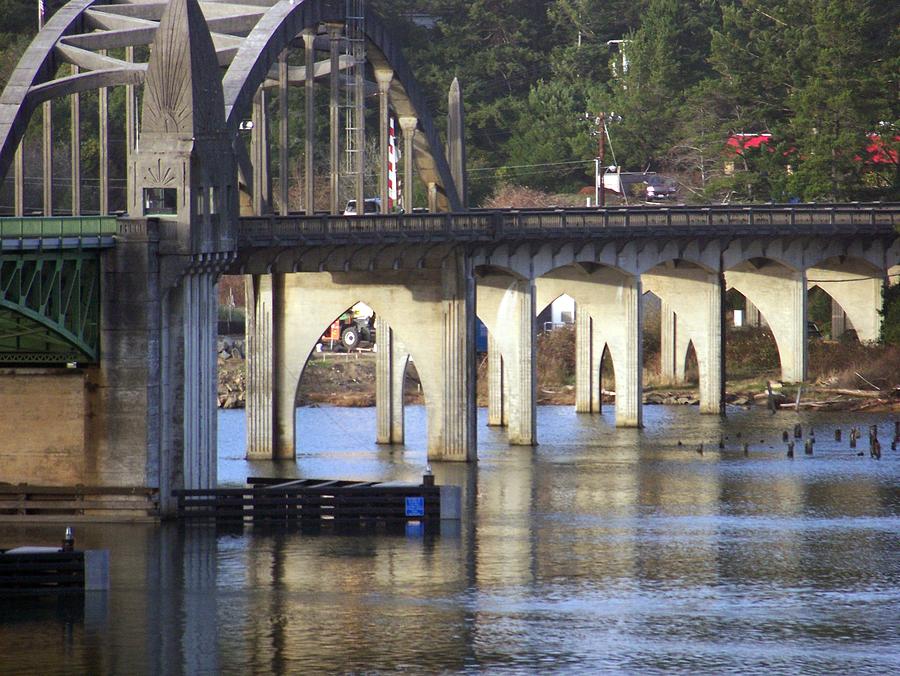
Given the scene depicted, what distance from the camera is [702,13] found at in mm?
180875

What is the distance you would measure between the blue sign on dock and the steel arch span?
15.0 meters

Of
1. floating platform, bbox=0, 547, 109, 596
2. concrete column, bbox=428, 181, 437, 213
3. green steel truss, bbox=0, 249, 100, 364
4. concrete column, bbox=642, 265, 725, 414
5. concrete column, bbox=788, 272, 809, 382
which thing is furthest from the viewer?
concrete column, bbox=788, 272, 809, 382

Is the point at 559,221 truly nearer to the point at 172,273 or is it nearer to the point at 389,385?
the point at 389,385

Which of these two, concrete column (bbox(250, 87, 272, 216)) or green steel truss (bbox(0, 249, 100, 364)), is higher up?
concrete column (bbox(250, 87, 272, 216))

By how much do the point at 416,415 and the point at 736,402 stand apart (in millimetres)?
17764

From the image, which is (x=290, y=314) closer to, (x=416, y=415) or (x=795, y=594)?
(x=416, y=415)

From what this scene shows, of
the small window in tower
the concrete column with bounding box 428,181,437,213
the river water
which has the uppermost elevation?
the concrete column with bounding box 428,181,437,213

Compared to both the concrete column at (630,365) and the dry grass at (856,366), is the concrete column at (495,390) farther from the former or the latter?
the dry grass at (856,366)

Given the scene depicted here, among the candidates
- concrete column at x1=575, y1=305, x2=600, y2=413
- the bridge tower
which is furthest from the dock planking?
concrete column at x1=575, y1=305, x2=600, y2=413

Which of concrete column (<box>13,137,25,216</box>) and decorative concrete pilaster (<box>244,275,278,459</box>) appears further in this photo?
decorative concrete pilaster (<box>244,275,278,459</box>)

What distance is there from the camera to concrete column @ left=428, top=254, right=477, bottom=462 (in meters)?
96.2

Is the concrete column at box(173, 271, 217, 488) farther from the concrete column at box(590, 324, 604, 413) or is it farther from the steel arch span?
the concrete column at box(590, 324, 604, 413)

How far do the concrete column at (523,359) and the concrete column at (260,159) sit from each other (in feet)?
53.3

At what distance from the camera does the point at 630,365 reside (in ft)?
371
